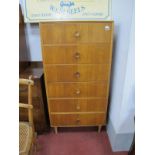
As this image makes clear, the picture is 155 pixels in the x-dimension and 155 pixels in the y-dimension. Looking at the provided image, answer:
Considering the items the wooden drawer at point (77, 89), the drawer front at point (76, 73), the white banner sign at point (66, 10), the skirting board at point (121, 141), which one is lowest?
the skirting board at point (121, 141)

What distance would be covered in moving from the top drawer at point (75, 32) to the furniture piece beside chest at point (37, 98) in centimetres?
38

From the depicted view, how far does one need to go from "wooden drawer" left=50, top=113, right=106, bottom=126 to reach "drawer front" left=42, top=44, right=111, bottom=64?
0.61 metres

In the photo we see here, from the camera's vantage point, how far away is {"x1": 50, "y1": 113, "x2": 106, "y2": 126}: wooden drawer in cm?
177

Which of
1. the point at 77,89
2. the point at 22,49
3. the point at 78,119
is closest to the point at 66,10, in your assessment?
the point at 22,49

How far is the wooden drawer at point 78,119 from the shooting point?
177 centimetres

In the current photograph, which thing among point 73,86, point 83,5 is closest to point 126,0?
point 83,5

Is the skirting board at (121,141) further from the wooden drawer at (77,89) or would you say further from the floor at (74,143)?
the wooden drawer at (77,89)

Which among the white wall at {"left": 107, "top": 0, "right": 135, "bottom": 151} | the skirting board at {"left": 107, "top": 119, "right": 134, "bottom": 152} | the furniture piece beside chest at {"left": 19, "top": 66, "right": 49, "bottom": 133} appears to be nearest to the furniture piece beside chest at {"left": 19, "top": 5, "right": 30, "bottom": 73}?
the furniture piece beside chest at {"left": 19, "top": 66, "right": 49, "bottom": 133}

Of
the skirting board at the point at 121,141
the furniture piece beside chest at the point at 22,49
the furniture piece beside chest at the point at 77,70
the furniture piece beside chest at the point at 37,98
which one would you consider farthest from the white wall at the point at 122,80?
the furniture piece beside chest at the point at 22,49

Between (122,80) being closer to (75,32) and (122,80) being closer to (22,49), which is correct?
(75,32)

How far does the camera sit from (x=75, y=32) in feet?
4.69

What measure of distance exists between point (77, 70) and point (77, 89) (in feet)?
0.68
